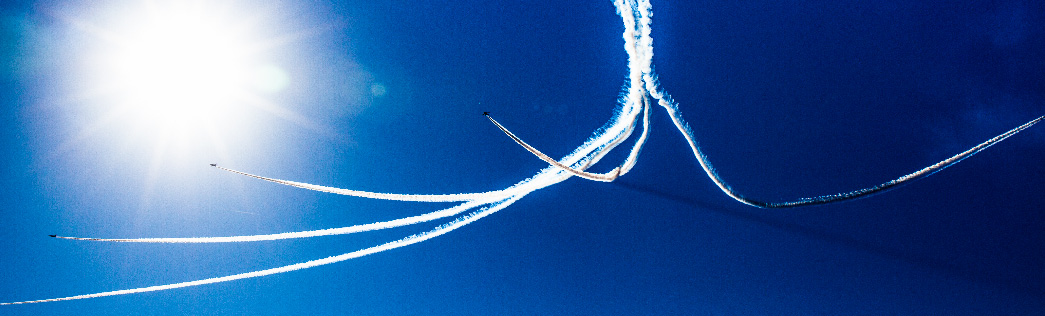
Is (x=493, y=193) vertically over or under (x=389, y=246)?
over

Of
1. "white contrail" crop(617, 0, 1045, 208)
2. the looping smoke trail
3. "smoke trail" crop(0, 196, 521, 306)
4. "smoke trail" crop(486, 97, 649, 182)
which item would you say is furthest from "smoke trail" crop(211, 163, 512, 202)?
"white contrail" crop(617, 0, 1045, 208)

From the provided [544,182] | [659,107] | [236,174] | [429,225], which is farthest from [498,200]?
[236,174]

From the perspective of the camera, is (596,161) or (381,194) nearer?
(596,161)

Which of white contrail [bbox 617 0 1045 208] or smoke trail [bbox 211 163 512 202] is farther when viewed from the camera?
smoke trail [bbox 211 163 512 202]

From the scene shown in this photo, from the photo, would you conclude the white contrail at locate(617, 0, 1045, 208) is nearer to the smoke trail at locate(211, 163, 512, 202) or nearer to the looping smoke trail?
the looping smoke trail

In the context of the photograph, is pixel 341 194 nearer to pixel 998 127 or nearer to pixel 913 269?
pixel 913 269

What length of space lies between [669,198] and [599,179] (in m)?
0.74

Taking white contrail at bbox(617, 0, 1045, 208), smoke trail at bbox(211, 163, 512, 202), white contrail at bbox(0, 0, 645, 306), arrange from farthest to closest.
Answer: smoke trail at bbox(211, 163, 512, 202) < white contrail at bbox(0, 0, 645, 306) < white contrail at bbox(617, 0, 1045, 208)

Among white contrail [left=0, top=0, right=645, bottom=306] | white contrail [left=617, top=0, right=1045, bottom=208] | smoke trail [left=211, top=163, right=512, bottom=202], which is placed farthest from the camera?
smoke trail [left=211, top=163, right=512, bottom=202]

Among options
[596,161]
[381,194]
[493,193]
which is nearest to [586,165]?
[596,161]

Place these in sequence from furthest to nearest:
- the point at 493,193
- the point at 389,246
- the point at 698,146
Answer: the point at 389,246, the point at 493,193, the point at 698,146

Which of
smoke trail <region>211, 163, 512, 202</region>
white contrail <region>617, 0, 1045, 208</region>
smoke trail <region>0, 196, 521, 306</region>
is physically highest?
white contrail <region>617, 0, 1045, 208</region>

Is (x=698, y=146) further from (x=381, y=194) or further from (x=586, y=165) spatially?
(x=381, y=194)

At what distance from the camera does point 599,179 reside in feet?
9.99
